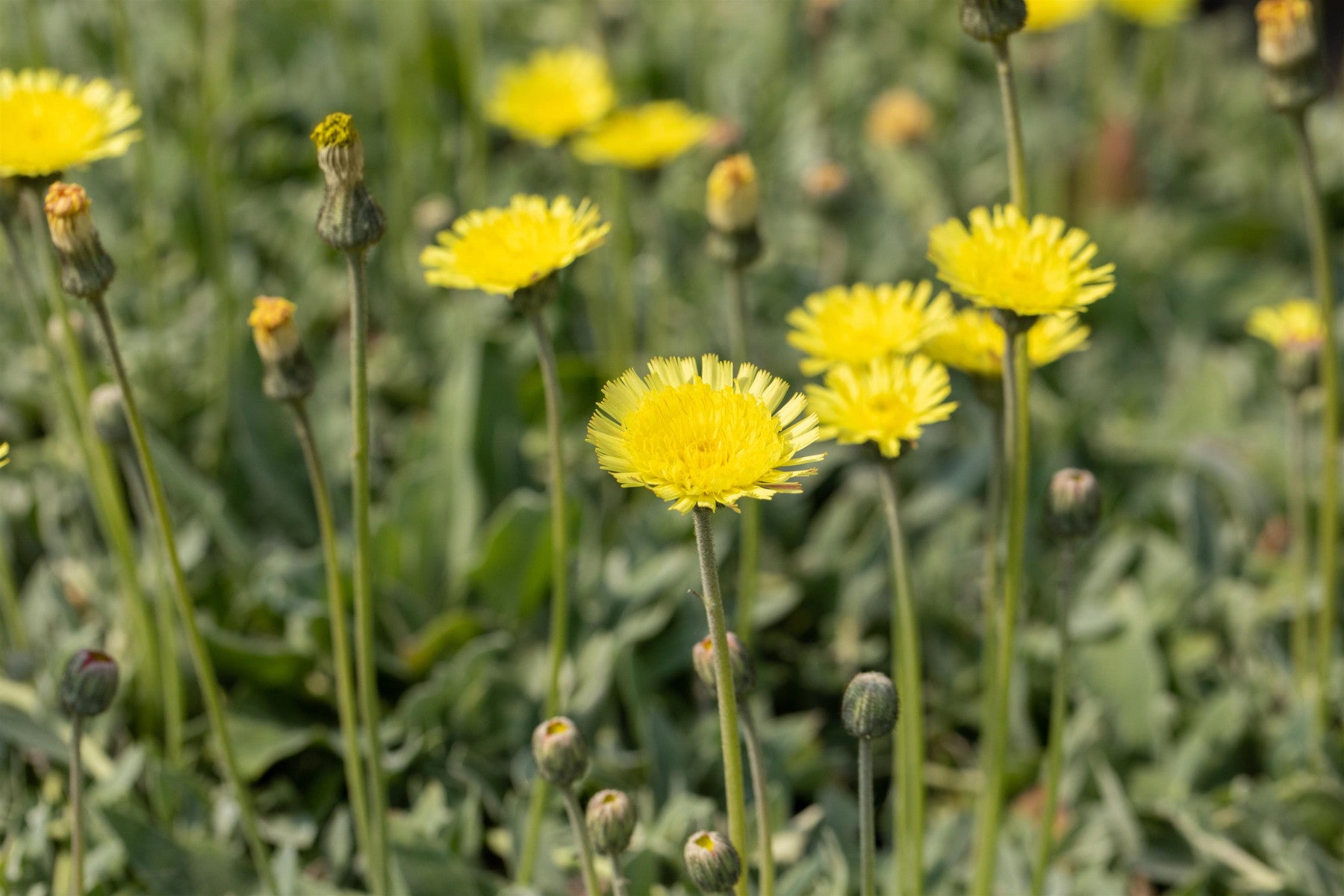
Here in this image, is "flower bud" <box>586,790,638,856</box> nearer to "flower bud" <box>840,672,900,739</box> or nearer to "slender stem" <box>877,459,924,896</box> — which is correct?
"flower bud" <box>840,672,900,739</box>

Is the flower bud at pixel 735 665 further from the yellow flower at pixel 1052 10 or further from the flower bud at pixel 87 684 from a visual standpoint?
the yellow flower at pixel 1052 10

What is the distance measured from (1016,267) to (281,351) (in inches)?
40.2

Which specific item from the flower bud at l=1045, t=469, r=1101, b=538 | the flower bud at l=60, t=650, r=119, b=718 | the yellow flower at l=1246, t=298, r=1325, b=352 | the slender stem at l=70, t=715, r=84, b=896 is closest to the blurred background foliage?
the slender stem at l=70, t=715, r=84, b=896

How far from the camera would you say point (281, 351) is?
1.88m

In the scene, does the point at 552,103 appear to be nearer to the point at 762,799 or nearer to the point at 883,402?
the point at 883,402

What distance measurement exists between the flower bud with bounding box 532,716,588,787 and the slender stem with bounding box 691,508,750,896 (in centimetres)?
21

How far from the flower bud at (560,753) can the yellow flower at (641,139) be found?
157 centimetres

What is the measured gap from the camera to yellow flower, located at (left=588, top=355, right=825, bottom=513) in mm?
1347

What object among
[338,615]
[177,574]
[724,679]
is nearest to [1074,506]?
[724,679]

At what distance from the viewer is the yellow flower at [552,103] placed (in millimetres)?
2994

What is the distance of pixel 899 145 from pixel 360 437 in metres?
2.85

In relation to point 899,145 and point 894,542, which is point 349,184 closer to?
point 894,542

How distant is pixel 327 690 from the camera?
2600 millimetres

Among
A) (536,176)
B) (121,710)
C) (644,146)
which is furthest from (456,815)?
(536,176)
